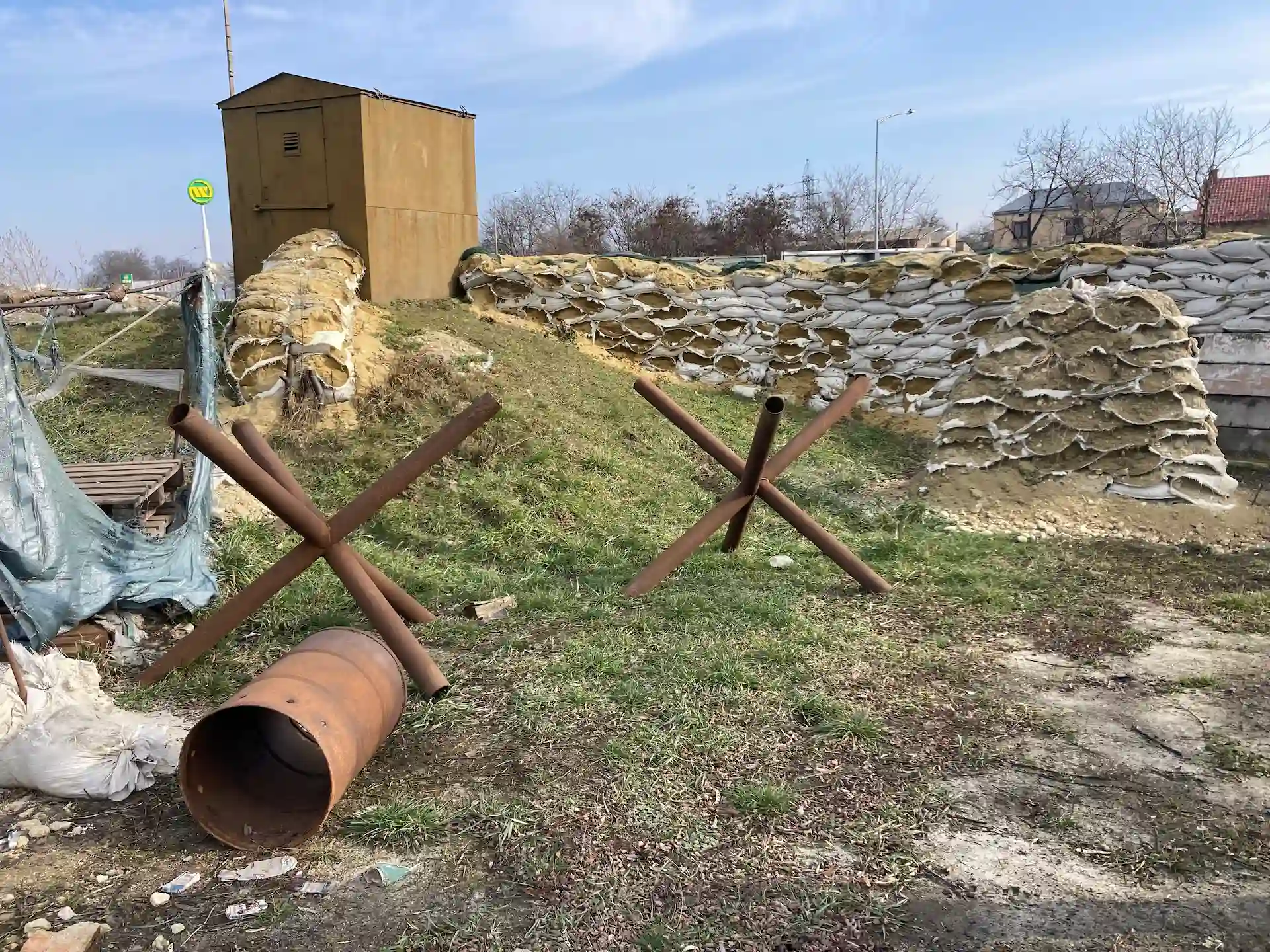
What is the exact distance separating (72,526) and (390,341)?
14.3 feet

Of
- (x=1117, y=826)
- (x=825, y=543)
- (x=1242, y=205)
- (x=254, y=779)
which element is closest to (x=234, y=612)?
(x=254, y=779)

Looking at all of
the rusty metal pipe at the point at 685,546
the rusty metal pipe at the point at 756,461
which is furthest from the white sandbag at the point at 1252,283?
the rusty metal pipe at the point at 685,546

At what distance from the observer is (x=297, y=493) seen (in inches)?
148

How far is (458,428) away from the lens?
3.39m

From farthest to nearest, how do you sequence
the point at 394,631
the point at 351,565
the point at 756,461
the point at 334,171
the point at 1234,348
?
the point at 334,171
the point at 1234,348
the point at 756,461
the point at 351,565
the point at 394,631

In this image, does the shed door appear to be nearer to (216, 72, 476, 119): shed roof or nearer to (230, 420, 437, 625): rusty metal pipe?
(216, 72, 476, 119): shed roof

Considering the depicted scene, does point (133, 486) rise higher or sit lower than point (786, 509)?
higher

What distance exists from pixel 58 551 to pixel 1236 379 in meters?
9.47

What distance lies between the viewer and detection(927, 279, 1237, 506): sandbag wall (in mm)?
6676

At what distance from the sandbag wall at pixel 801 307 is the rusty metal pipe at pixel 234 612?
7001 millimetres

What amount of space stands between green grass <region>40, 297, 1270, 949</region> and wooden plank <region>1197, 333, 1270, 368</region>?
377 centimetres

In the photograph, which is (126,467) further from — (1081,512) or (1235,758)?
(1081,512)

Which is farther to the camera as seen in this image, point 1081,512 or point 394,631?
point 1081,512

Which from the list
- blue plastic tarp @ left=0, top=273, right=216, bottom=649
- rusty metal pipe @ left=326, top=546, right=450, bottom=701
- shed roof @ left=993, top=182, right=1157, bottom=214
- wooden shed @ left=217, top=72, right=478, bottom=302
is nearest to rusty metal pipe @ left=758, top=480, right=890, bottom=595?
rusty metal pipe @ left=326, top=546, right=450, bottom=701
